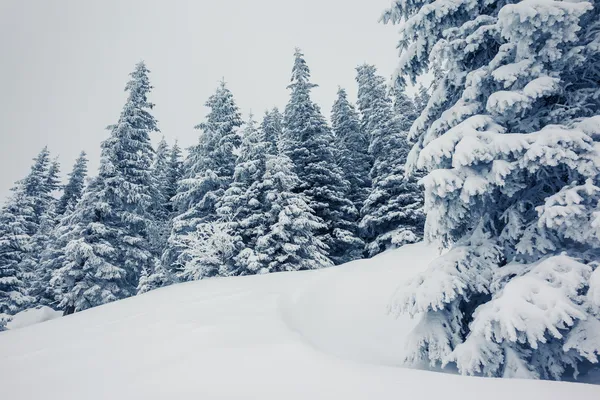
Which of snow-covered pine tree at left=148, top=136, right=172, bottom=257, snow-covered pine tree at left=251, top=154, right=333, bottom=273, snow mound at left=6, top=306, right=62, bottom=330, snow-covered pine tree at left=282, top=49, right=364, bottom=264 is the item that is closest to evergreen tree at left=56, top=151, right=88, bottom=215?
snow-covered pine tree at left=148, top=136, right=172, bottom=257

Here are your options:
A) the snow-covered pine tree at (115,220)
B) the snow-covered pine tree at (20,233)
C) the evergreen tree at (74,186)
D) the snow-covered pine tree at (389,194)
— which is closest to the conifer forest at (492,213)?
the snow-covered pine tree at (389,194)

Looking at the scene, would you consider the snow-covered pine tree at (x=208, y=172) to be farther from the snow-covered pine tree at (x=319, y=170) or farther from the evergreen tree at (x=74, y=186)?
the evergreen tree at (x=74, y=186)

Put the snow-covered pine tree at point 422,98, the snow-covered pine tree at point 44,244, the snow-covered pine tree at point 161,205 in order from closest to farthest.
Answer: the snow-covered pine tree at point 161,205, the snow-covered pine tree at point 44,244, the snow-covered pine tree at point 422,98

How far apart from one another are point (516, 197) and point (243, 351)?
4.54 m

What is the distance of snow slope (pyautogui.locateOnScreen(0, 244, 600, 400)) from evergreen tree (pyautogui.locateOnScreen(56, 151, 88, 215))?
26739mm

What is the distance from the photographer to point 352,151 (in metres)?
26.5

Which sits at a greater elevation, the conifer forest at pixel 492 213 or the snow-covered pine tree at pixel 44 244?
the snow-covered pine tree at pixel 44 244

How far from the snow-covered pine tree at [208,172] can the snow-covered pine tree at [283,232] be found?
145 inches

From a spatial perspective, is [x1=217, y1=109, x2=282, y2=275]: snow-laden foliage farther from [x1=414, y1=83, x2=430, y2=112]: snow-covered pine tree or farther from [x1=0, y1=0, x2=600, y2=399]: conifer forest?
[x1=414, y1=83, x2=430, y2=112]: snow-covered pine tree

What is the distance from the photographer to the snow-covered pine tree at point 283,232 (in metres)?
17.9

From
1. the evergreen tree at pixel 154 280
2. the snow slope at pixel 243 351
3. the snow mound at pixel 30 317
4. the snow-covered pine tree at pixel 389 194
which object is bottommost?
the snow slope at pixel 243 351

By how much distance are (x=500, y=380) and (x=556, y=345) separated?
1221 millimetres

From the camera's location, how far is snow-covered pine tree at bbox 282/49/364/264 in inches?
872

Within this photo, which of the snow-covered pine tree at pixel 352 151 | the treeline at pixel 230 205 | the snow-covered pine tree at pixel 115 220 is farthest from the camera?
the snow-covered pine tree at pixel 352 151
